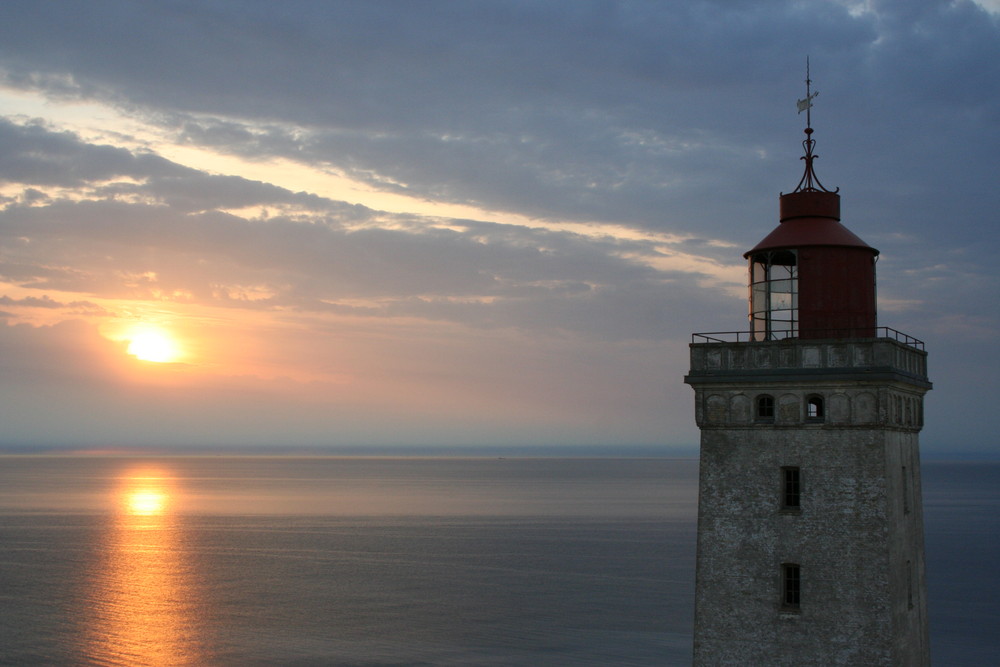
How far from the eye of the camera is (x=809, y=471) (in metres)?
24.7

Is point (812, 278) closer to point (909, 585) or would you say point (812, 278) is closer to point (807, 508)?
point (807, 508)

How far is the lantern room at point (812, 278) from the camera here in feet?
84.3

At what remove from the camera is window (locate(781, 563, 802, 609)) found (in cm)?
2460

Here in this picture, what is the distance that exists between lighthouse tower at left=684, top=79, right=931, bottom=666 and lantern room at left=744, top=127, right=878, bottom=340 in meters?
0.04

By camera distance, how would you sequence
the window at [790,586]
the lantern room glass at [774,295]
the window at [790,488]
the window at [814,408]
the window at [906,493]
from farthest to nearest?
the lantern room glass at [774,295] → the window at [906,493] → the window at [814,408] → the window at [790,488] → the window at [790,586]

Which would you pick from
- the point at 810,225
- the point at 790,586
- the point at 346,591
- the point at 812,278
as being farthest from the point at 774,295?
the point at 346,591

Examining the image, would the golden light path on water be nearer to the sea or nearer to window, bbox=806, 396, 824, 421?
the sea

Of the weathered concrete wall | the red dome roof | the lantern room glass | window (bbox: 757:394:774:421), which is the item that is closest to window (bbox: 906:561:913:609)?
the weathered concrete wall

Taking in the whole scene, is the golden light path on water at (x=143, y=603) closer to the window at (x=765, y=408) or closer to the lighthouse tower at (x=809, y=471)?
the lighthouse tower at (x=809, y=471)

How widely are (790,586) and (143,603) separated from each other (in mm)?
54457

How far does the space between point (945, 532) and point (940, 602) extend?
53193mm

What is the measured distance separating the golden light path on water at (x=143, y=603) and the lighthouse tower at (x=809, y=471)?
3542 centimetres

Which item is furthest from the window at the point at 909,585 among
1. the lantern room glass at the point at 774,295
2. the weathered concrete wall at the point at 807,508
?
the lantern room glass at the point at 774,295

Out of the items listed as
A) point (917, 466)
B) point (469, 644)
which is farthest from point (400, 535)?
point (917, 466)
